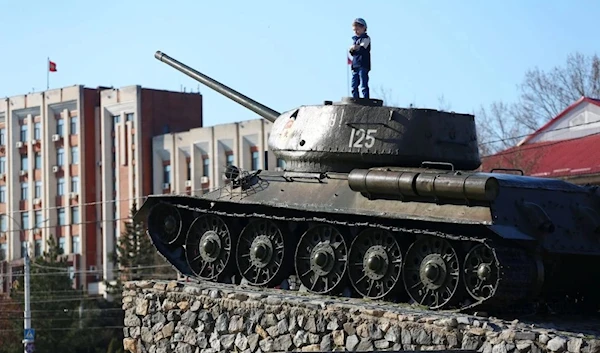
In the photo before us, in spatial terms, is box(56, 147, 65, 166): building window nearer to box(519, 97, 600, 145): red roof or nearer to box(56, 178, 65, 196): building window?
box(56, 178, 65, 196): building window

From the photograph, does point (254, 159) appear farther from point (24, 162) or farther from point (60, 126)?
point (24, 162)

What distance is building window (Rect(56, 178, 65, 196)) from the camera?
67.2 metres

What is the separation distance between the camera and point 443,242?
1920 cm

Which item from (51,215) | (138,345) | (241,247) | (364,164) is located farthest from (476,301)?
(51,215)

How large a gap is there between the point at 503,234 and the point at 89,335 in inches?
1370

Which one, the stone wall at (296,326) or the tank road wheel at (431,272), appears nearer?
the stone wall at (296,326)

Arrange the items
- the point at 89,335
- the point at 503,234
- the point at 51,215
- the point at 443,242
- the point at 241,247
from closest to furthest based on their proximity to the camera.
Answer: the point at 503,234 < the point at 443,242 < the point at 241,247 < the point at 89,335 < the point at 51,215

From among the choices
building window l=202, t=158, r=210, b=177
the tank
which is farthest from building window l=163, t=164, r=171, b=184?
the tank

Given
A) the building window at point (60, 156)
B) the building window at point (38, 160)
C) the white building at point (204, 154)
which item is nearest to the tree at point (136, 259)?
the white building at point (204, 154)

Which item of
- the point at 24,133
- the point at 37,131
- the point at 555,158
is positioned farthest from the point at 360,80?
the point at 24,133

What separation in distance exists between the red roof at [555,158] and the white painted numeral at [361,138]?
18.3 metres

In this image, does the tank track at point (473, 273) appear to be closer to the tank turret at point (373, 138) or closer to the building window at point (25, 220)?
the tank turret at point (373, 138)

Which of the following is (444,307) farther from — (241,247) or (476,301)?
(241,247)

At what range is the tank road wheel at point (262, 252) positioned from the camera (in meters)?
21.5
